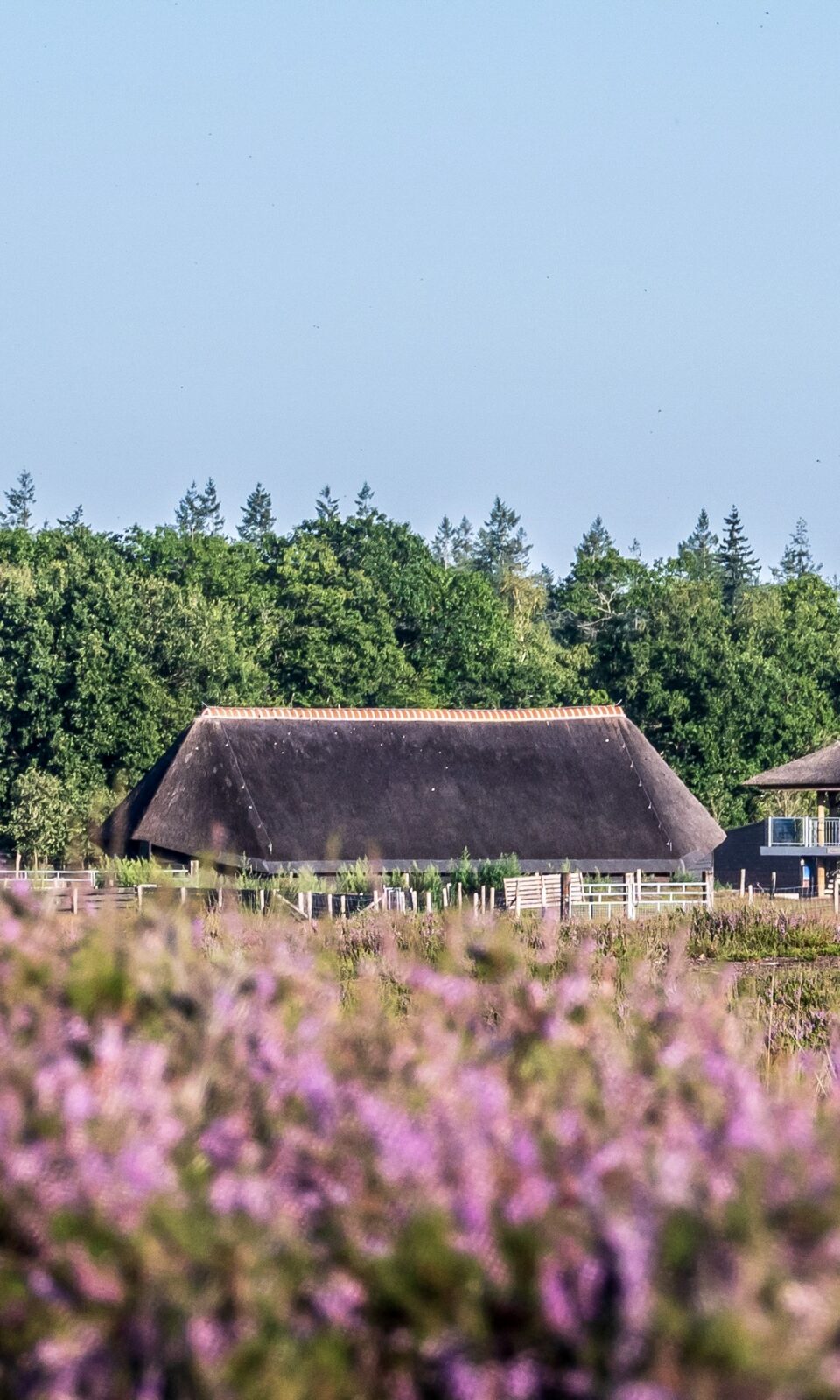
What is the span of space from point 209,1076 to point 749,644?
7252cm

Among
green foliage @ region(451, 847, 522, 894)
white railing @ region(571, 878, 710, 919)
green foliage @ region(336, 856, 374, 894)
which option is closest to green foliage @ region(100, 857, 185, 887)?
green foliage @ region(336, 856, 374, 894)

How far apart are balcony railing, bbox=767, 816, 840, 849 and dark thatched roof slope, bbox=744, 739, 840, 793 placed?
1.02m

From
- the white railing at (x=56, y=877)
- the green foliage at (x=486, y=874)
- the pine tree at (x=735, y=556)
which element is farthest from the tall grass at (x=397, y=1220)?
the pine tree at (x=735, y=556)

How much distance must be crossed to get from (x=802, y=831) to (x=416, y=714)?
12.3 m

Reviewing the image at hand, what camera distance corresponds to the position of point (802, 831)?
5206cm

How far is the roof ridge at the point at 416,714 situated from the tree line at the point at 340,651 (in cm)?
781

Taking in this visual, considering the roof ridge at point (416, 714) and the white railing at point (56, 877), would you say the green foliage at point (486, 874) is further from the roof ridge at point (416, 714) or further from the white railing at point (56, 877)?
the roof ridge at point (416, 714)

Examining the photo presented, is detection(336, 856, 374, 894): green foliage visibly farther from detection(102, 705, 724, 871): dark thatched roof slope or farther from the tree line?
the tree line

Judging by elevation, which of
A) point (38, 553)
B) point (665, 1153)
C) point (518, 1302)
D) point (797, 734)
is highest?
point (38, 553)

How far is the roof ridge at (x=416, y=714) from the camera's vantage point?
45.0 m

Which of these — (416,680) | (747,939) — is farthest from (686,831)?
(416,680)

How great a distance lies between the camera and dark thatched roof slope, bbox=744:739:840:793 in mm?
54000

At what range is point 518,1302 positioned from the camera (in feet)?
10.9

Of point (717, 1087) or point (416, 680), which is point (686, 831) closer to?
point (416, 680)
